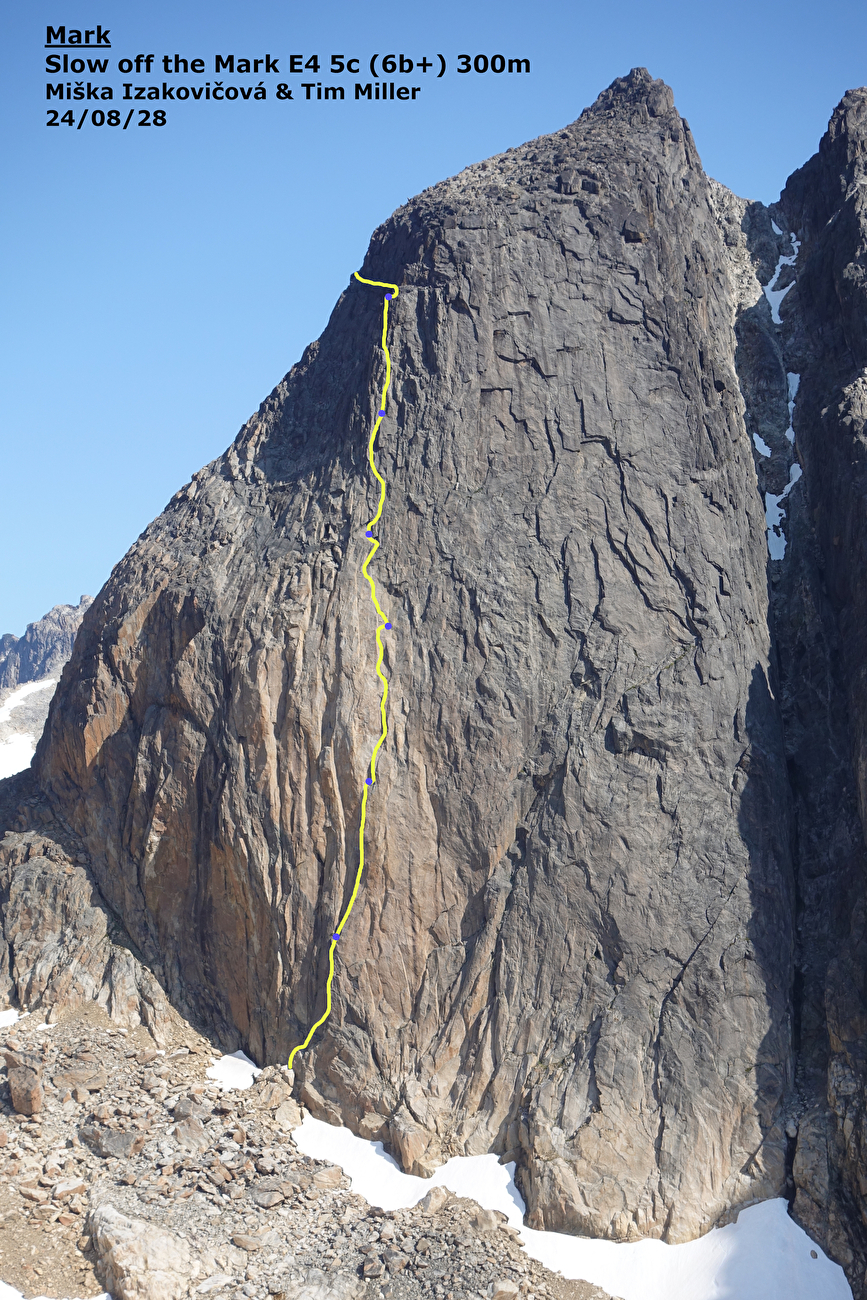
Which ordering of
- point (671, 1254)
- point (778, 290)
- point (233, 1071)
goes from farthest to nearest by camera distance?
1. point (778, 290)
2. point (233, 1071)
3. point (671, 1254)

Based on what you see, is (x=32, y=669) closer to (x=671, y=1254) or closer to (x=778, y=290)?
(x=778, y=290)

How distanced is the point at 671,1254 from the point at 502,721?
980 centimetres

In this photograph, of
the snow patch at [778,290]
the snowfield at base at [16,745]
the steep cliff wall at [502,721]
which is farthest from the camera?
the snowfield at base at [16,745]

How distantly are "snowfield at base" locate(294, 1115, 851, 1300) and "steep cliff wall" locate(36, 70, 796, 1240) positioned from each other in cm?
35

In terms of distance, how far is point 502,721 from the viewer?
2077 centimetres

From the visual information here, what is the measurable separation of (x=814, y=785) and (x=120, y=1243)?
15.1 m

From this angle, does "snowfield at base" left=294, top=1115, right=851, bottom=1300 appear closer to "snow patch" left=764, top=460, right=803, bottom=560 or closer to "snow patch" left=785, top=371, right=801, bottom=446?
"snow patch" left=764, top=460, right=803, bottom=560

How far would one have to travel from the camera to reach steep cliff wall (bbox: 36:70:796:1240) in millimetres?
18094

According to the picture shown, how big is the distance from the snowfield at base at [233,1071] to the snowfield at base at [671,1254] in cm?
332

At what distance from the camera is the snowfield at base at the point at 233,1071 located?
19859 mm

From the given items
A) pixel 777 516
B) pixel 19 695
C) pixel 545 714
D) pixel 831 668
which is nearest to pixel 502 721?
pixel 545 714

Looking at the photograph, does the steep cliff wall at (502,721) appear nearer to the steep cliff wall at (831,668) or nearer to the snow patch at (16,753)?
the steep cliff wall at (831,668)

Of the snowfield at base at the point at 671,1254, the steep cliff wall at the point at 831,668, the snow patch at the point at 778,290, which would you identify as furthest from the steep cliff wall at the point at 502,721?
the snow patch at the point at 778,290

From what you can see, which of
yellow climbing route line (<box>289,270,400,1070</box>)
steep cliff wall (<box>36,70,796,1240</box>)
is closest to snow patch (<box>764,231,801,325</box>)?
steep cliff wall (<box>36,70,796,1240</box>)
